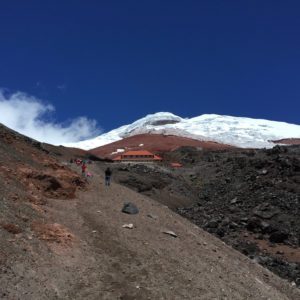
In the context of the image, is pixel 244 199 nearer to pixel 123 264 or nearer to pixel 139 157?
pixel 123 264

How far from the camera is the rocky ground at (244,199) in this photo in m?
17.6

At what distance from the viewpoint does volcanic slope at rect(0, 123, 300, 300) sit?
543 centimetres

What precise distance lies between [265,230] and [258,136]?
81553mm

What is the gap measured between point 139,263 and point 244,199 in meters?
21.6

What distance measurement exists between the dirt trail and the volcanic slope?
0.08 ft

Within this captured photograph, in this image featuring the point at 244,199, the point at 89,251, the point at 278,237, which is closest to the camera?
the point at 89,251

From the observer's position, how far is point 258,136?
314ft

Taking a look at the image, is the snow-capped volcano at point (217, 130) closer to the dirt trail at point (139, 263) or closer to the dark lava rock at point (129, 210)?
the dark lava rock at point (129, 210)

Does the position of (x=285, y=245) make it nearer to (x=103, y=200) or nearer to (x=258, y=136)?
(x=103, y=200)

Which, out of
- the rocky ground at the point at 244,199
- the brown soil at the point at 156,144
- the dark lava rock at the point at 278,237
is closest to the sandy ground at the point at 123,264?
the rocky ground at the point at 244,199

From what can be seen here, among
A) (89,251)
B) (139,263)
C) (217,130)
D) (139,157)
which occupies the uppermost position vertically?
(217,130)

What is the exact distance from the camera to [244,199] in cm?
2639

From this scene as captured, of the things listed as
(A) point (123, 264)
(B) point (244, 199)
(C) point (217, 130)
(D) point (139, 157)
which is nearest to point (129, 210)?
(A) point (123, 264)

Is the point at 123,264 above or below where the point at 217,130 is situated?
below
